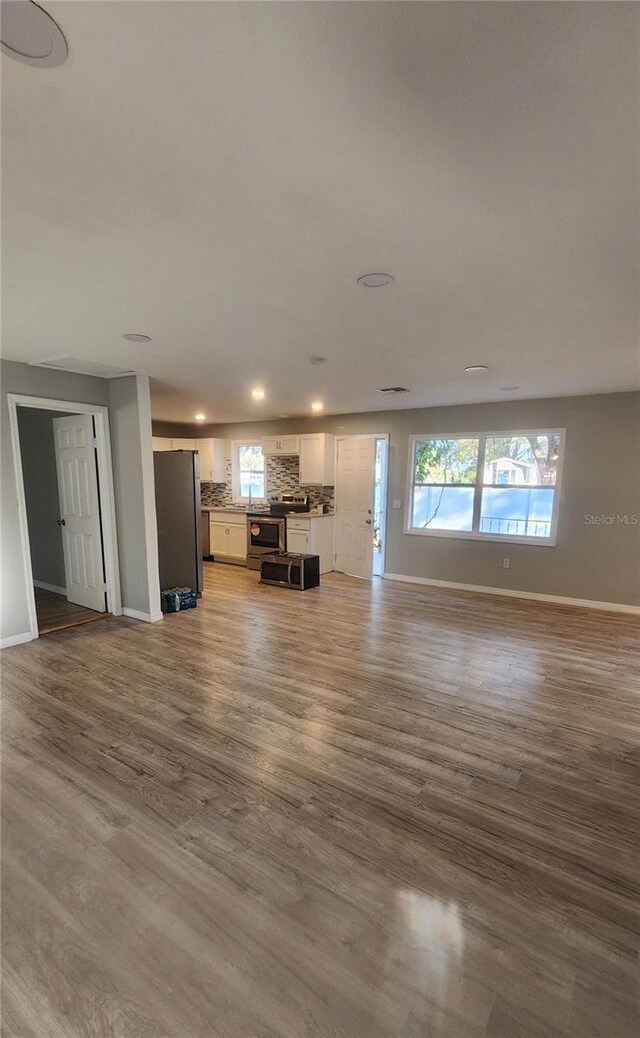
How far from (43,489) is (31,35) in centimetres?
527

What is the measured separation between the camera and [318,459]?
22.7 ft

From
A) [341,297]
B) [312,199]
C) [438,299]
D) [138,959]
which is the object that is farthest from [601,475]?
[138,959]

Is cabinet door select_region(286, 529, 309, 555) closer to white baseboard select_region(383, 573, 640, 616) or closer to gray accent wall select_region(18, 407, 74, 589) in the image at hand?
white baseboard select_region(383, 573, 640, 616)

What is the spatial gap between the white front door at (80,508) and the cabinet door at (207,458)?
332cm

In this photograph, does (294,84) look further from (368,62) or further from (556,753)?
(556,753)

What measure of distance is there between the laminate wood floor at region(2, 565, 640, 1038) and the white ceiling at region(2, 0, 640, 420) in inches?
98.2

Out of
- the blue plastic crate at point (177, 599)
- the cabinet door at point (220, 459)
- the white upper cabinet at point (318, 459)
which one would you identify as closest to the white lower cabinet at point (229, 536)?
the cabinet door at point (220, 459)

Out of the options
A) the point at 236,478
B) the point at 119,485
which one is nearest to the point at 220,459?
the point at 236,478

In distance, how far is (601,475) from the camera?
A: 5.09m

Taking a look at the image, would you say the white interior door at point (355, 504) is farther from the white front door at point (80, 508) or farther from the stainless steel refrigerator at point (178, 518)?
the white front door at point (80, 508)

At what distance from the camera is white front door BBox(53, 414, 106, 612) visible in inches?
181

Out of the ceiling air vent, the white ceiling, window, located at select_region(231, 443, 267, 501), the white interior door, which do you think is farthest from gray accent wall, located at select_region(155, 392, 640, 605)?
the ceiling air vent

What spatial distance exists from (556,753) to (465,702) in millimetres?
649

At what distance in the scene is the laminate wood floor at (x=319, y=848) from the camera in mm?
1307
